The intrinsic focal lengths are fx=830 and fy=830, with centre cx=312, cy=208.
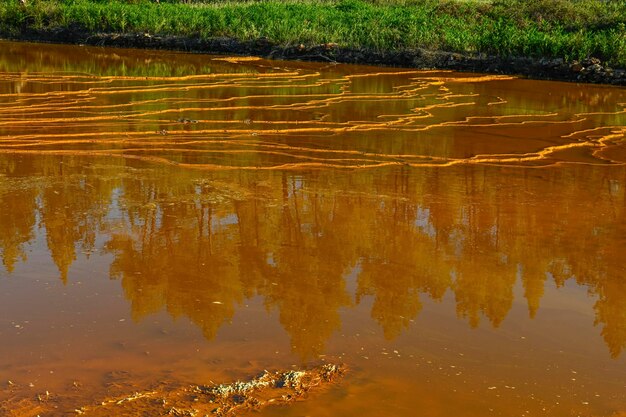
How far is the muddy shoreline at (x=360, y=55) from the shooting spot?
21797 millimetres

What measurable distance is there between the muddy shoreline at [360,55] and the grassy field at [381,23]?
0.32 meters

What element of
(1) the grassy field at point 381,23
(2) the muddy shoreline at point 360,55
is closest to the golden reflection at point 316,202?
(2) the muddy shoreline at point 360,55

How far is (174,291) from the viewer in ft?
18.9

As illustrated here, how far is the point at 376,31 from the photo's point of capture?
25859 mm

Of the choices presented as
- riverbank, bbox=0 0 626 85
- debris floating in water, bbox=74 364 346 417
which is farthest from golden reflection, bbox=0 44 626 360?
riverbank, bbox=0 0 626 85

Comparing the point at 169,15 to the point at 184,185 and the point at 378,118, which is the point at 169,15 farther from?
the point at 184,185

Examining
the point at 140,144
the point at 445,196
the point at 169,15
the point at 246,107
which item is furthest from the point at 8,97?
the point at 169,15

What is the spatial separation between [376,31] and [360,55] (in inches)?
49.5

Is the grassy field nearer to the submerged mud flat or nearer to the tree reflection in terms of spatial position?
the submerged mud flat

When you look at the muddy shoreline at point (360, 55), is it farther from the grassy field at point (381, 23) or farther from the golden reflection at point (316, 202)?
the golden reflection at point (316, 202)

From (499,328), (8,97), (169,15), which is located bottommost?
(499,328)

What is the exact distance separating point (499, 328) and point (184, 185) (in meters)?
4.22

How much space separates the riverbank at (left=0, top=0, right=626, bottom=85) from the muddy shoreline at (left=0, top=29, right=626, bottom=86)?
28 millimetres

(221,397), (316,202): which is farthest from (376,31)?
(221,397)
